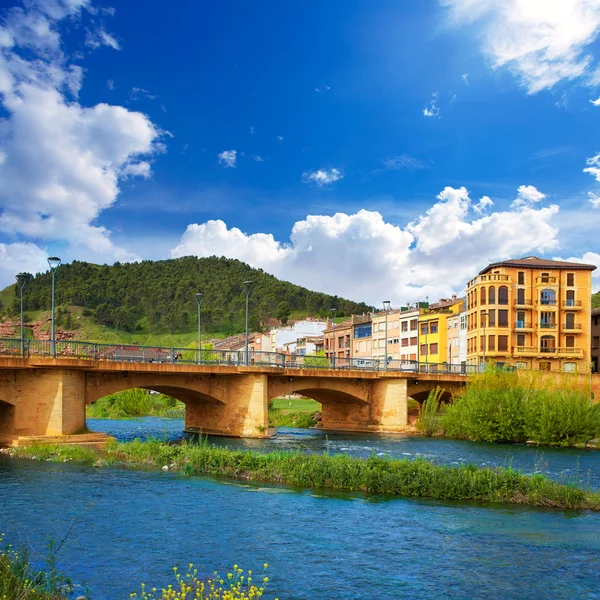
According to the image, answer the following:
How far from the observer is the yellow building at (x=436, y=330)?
91750mm

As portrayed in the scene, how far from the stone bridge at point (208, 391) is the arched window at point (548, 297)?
22.2m

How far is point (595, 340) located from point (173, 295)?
105938 millimetres

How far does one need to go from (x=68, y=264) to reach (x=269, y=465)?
15475cm

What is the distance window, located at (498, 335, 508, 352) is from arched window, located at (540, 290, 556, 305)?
262 inches

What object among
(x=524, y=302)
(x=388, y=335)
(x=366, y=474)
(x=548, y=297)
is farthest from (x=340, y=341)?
(x=366, y=474)

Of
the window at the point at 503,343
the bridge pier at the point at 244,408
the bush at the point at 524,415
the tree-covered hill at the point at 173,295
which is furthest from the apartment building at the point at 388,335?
the tree-covered hill at the point at 173,295

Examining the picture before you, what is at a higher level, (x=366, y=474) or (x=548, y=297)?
(x=548, y=297)

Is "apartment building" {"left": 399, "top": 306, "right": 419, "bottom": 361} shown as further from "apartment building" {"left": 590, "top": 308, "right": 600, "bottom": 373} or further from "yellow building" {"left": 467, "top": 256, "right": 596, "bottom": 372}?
"apartment building" {"left": 590, "top": 308, "right": 600, "bottom": 373}

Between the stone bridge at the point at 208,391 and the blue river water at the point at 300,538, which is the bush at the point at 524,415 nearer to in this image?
the stone bridge at the point at 208,391

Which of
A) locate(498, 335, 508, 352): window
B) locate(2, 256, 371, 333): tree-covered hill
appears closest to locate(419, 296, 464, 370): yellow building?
locate(498, 335, 508, 352): window

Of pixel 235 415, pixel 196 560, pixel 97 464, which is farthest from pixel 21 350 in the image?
pixel 196 560

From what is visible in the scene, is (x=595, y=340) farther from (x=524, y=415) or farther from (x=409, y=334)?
(x=524, y=415)

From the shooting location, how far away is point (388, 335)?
100875 millimetres

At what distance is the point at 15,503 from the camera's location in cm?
2258
